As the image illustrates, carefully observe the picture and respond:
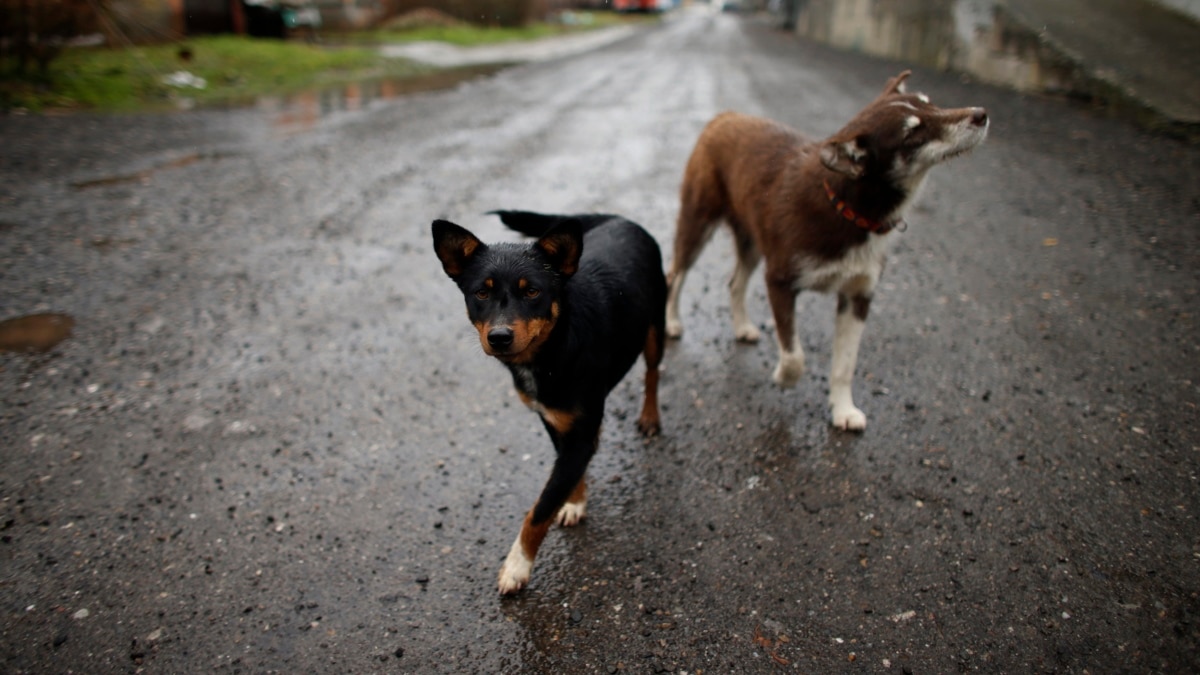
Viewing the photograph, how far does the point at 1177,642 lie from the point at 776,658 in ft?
4.49

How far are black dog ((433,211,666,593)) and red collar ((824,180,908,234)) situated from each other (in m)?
1.24

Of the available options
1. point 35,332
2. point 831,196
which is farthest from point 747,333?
point 35,332

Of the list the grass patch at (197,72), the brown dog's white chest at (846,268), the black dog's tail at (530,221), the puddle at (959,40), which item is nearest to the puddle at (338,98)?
the grass patch at (197,72)

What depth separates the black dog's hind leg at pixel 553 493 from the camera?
2.77 meters

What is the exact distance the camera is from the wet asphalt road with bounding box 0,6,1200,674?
2604mm

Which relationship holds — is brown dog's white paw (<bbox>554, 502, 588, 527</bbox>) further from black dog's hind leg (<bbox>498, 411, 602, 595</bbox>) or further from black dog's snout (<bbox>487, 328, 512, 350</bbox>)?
black dog's snout (<bbox>487, 328, 512, 350</bbox>)

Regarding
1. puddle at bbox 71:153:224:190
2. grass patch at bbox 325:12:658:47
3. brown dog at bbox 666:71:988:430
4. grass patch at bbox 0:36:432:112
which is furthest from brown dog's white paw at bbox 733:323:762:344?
grass patch at bbox 325:12:658:47

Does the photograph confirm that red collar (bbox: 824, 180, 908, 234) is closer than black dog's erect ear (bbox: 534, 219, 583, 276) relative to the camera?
No

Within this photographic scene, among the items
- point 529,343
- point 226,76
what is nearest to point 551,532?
point 529,343

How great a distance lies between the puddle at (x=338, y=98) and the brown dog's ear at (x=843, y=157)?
8.98 m

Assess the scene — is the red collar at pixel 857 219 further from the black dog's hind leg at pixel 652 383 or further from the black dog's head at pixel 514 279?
the black dog's head at pixel 514 279

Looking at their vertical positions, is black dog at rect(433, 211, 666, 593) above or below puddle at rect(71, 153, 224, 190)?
above

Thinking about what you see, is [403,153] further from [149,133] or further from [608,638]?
[608,638]

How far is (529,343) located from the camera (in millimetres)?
2666
